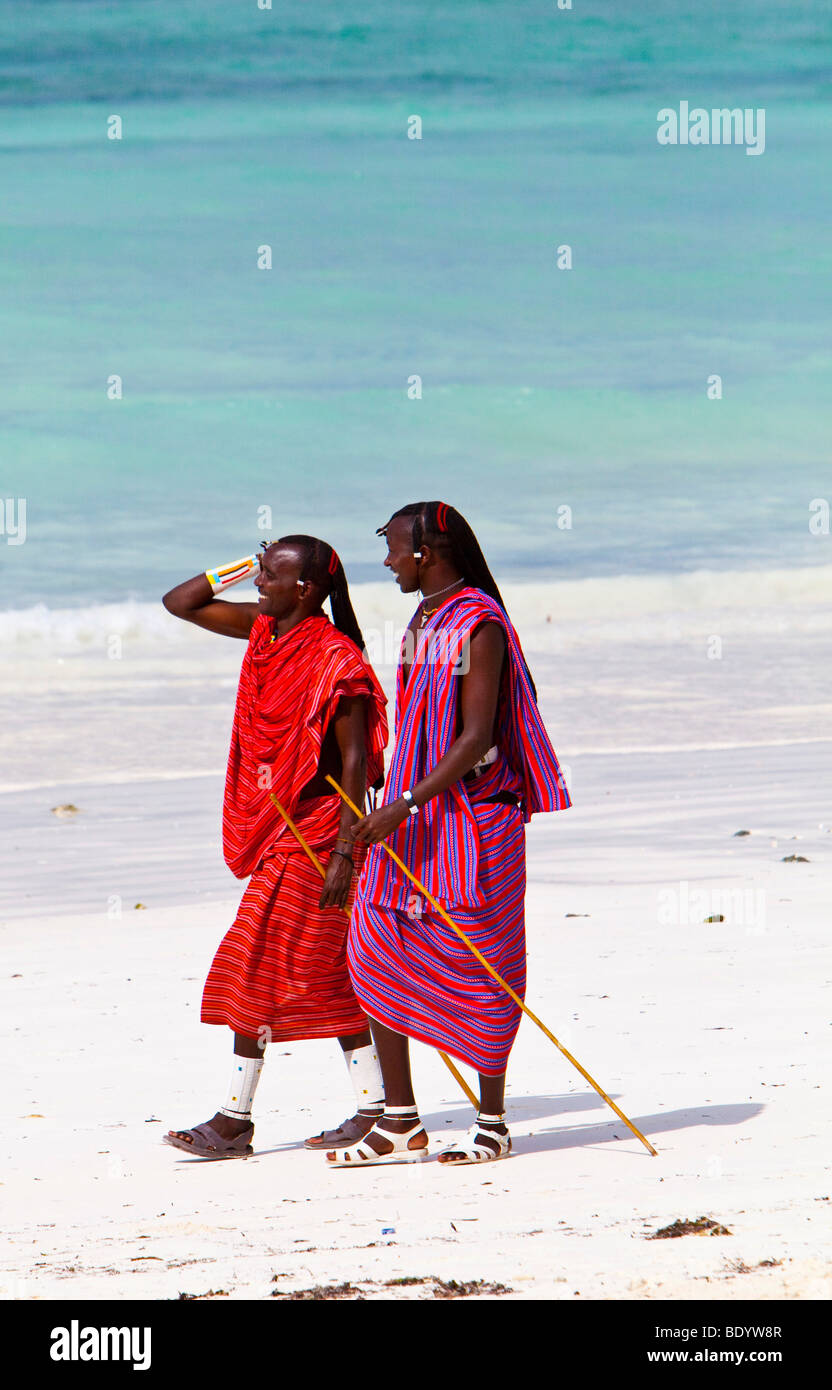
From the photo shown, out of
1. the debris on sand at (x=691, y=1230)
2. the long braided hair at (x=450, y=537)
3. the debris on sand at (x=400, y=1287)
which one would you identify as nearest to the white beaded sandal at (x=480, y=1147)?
the debris on sand at (x=691, y=1230)

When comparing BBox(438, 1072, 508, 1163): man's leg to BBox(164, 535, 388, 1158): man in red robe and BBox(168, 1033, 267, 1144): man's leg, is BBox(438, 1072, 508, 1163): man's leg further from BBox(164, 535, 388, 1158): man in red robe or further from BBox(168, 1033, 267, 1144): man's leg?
BBox(168, 1033, 267, 1144): man's leg

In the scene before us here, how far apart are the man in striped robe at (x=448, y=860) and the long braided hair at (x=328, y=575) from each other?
335 millimetres

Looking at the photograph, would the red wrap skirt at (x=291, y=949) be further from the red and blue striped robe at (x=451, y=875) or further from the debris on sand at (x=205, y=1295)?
the debris on sand at (x=205, y=1295)

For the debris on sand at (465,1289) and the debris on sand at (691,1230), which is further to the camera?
the debris on sand at (691,1230)

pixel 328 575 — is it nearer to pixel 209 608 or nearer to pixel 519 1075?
pixel 209 608

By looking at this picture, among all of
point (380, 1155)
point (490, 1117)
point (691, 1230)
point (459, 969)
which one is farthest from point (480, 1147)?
point (691, 1230)

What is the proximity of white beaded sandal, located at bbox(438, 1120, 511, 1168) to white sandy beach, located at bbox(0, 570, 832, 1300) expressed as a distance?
0.04 metres

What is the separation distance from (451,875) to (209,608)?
129 centimetres

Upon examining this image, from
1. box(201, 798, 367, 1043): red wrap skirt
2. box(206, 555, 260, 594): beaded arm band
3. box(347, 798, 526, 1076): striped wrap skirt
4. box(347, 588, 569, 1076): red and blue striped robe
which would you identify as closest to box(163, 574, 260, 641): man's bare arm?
box(206, 555, 260, 594): beaded arm band

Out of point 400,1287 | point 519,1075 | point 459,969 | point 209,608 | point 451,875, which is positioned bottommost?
point 519,1075

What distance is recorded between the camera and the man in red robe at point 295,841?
18.3ft

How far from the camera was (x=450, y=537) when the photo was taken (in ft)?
17.6

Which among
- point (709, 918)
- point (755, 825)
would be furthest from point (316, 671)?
point (755, 825)
